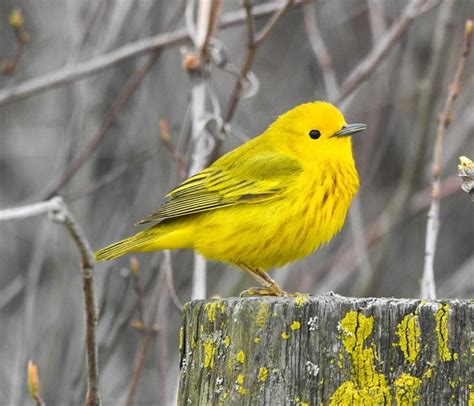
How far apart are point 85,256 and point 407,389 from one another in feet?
2.92

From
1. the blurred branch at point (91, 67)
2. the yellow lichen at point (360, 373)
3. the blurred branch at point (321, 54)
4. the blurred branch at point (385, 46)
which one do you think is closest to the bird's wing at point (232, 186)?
the blurred branch at point (385, 46)

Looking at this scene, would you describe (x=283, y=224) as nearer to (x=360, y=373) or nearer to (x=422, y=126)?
(x=422, y=126)

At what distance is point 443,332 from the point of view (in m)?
2.16

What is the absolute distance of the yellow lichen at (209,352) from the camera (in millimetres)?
2408

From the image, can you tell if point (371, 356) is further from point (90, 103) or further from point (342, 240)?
point (342, 240)

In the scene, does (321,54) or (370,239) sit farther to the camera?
(370,239)

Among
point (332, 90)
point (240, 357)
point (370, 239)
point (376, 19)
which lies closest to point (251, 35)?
point (332, 90)

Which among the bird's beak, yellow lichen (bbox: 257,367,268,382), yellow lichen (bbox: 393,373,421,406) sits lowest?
yellow lichen (bbox: 393,373,421,406)

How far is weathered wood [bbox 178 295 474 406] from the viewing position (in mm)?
2150

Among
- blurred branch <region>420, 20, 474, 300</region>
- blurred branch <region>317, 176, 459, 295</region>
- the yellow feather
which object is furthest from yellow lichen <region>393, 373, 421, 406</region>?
blurred branch <region>317, 176, 459, 295</region>

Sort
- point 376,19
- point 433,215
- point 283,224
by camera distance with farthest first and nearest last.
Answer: point 376,19 → point 283,224 → point 433,215

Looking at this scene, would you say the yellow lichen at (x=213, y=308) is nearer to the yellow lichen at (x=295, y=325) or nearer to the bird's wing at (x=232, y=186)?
the yellow lichen at (x=295, y=325)

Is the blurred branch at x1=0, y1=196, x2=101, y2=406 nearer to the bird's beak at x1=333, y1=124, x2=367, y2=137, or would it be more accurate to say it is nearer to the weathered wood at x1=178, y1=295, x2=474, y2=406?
the weathered wood at x1=178, y1=295, x2=474, y2=406

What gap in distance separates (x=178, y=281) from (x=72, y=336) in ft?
2.60
